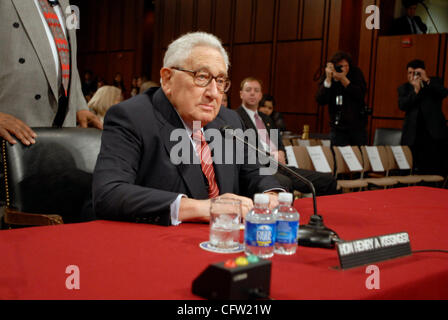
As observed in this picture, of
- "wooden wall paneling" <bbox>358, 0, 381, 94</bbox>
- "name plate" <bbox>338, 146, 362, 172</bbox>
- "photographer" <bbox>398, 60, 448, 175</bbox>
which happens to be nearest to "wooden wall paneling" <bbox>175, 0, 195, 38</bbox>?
"wooden wall paneling" <bbox>358, 0, 381, 94</bbox>

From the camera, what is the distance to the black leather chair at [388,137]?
6.97 metres

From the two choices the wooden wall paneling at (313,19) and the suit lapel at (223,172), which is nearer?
the suit lapel at (223,172)

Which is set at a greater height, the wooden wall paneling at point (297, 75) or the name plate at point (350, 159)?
the wooden wall paneling at point (297, 75)

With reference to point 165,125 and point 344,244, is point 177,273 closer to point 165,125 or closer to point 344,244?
point 344,244

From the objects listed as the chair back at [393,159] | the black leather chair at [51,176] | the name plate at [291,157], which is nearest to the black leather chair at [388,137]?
the chair back at [393,159]

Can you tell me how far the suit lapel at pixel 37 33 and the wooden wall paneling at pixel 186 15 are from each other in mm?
9398

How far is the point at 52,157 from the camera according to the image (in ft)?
6.48

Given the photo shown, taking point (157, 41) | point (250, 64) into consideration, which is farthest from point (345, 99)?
point (157, 41)

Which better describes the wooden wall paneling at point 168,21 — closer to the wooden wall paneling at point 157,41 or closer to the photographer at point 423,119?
the wooden wall paneling at point 157,41

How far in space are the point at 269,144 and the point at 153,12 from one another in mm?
9004

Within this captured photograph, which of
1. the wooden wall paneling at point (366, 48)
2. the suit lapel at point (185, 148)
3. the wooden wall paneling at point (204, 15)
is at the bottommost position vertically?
the suit lapel at point (185, 148)

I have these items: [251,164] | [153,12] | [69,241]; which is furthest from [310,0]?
A: [69,241]

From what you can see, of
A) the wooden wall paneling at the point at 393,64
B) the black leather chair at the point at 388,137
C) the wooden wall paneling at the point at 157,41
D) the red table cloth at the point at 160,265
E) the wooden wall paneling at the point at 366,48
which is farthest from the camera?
the wooden wall paneling at the point at 157,41

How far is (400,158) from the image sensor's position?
5.96 meters
